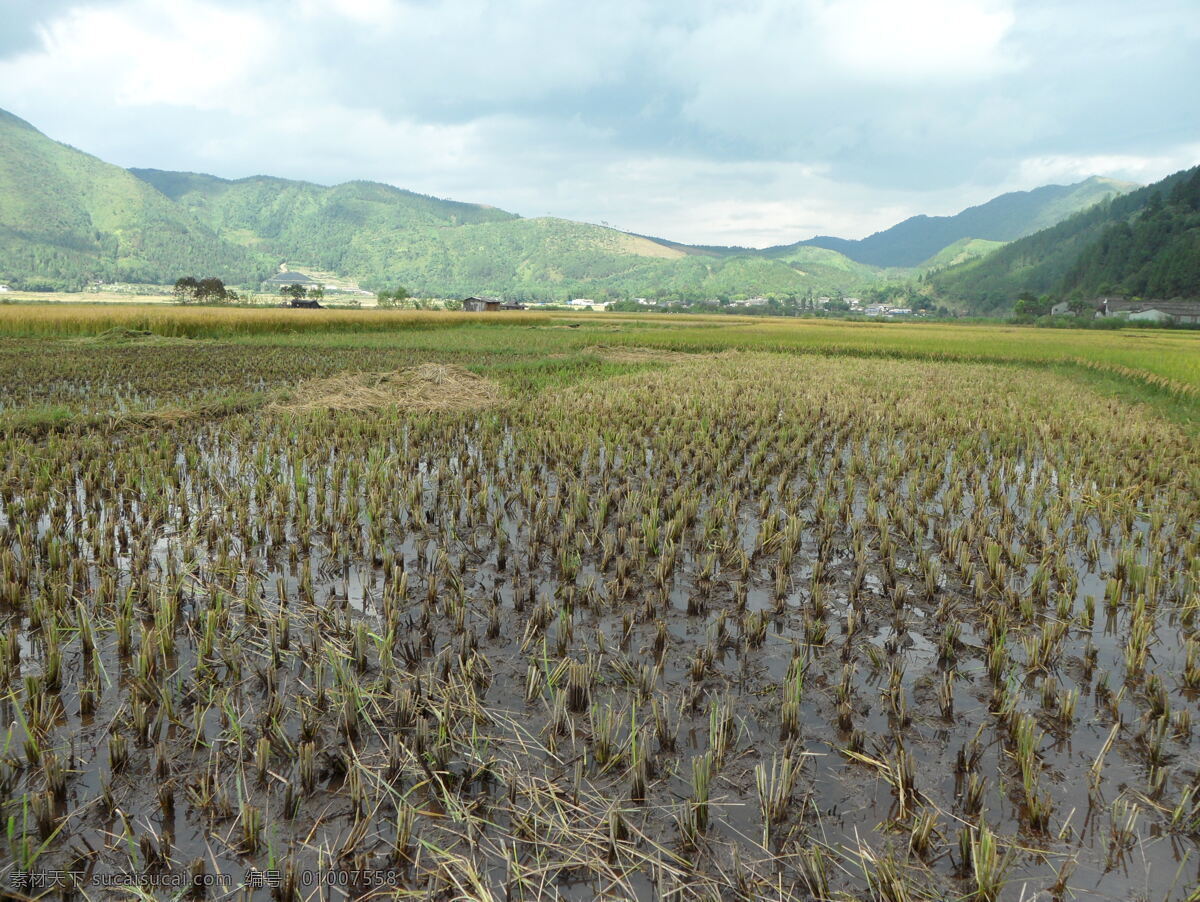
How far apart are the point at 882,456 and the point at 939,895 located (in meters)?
7.46

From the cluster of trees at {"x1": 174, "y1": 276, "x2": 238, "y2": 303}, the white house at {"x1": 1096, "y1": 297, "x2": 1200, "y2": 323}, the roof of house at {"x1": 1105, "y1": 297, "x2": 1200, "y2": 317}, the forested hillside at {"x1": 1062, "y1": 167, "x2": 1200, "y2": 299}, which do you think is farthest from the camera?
the cluster of trees at {"x1": 174, "y1": 276, "x2": 238, "y2": 303}

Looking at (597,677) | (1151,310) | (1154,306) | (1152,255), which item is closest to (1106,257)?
(1152,255)

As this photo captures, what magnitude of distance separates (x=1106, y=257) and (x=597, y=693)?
401ft

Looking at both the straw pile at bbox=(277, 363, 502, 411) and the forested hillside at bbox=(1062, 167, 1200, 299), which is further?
the forested hillside at bbox=(1062, 167, 1200, 299)

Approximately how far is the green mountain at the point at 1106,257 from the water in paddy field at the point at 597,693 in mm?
99136

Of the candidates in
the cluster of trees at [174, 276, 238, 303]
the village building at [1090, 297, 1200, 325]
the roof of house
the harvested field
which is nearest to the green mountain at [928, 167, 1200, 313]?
the roof of house

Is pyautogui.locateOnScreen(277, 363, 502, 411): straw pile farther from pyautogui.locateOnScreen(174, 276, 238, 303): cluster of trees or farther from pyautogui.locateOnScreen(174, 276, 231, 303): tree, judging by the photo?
pyautogui.locateOnScreen(174, 276, 231, 303): tree

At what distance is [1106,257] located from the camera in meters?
94.6

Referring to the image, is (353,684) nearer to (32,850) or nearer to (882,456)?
(32,850)

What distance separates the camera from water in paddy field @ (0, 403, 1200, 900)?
2303 millimetres

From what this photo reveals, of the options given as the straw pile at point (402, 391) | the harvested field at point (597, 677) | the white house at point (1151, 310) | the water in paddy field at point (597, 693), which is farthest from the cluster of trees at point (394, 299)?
the water in paddy field at point (597, 693)

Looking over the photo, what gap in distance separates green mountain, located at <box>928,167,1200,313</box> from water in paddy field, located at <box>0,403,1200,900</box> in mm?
99136

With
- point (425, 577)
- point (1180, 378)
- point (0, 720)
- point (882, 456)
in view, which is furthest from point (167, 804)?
point (1180, 378)

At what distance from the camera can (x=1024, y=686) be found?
3.42 m
